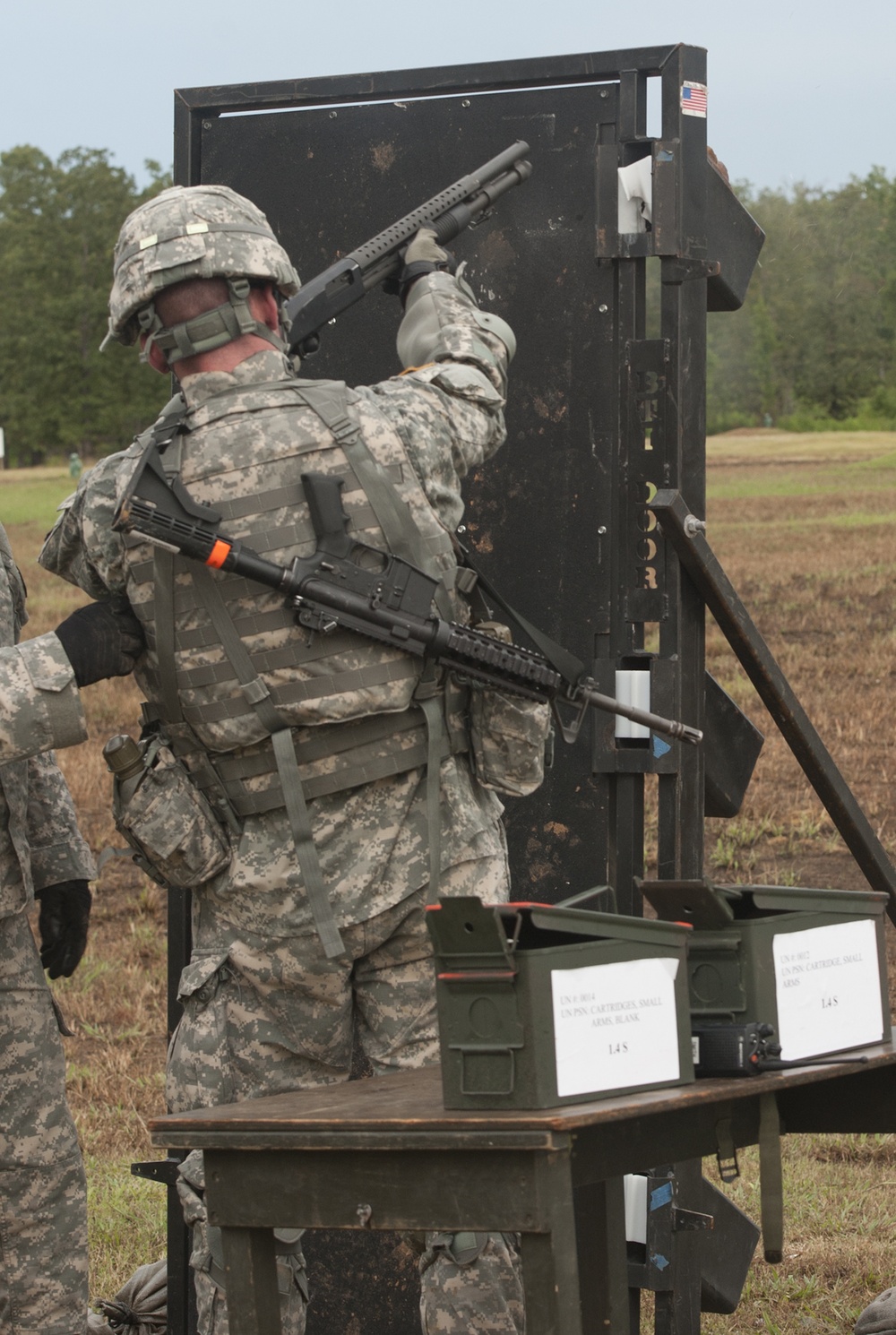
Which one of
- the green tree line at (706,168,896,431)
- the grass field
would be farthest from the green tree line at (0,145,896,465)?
the grass field

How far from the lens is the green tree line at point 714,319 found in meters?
27.3

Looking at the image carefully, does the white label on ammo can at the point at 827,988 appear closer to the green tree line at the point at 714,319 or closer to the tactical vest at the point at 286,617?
the tactical vest at the point at 286,617

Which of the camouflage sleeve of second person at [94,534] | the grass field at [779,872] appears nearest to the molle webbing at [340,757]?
the camouflage sleeve of second person at [94,534]

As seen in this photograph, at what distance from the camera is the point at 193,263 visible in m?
2.87

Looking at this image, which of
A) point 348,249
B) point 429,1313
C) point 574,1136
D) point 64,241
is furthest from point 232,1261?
point 64,241

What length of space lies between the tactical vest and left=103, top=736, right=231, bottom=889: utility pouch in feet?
0.36

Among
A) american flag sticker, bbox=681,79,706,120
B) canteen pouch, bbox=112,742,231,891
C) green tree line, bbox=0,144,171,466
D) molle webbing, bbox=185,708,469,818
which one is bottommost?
canteen pouch, bbox=112,742,231,891

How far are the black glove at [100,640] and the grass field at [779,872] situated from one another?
6.72 ft

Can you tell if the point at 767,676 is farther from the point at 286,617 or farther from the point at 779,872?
the point at 779,872

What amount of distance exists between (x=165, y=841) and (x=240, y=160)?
1785 millimetres

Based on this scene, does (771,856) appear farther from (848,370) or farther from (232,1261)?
(848,370)

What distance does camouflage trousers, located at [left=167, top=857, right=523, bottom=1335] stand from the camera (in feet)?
9.68

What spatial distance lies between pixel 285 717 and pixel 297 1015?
0.56 metres

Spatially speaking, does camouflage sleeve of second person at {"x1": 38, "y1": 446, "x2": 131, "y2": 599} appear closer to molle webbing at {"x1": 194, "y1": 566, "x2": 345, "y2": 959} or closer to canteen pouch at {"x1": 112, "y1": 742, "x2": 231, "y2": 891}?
molle webbing at {"x1": 194, "y1": 566, "x2": 345, "y2": 959}
